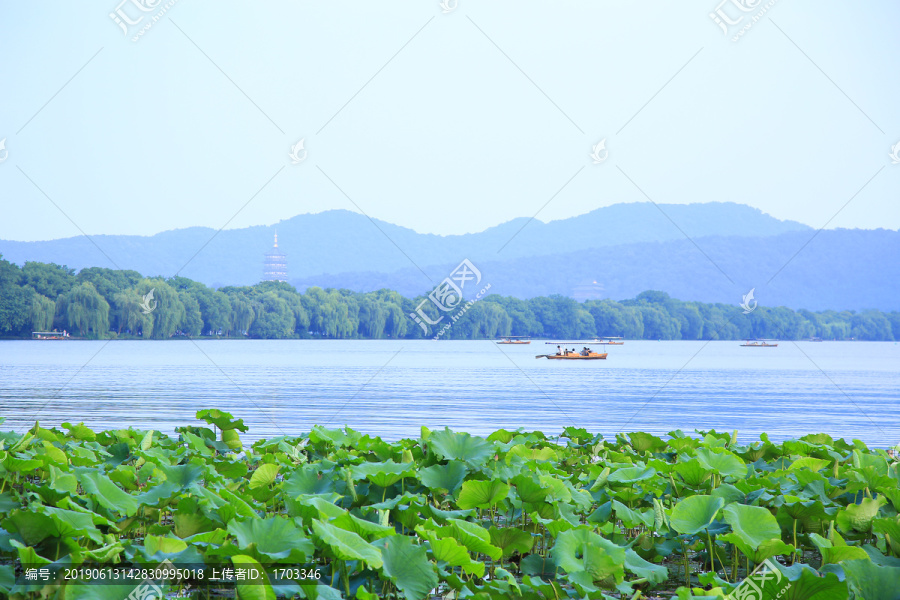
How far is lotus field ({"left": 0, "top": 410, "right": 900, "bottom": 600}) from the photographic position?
2.45 m

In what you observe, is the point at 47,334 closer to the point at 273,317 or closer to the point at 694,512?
the point at 273,317

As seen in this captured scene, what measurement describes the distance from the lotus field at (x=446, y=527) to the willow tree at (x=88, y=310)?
1993 inches

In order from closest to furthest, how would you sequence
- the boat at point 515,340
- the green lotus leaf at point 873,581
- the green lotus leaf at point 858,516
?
the green lotus leaf at point 873,581, the green lotus leaf at point 858,516, the boat at point 515,340

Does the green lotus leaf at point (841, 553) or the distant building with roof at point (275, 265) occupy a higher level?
the distant building with roof at point (275, 265)

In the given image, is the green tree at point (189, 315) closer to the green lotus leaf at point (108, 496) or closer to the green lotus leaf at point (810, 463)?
the green lotus leaf at point (108, 496)

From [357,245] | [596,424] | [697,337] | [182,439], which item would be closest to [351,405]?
[596,424]

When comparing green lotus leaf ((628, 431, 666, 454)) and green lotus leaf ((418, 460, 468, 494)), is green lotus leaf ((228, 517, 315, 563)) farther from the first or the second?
green lotus leaf ((628, 431, 666, 454))

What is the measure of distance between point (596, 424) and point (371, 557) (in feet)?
38.5

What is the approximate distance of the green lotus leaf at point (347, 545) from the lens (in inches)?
90.4

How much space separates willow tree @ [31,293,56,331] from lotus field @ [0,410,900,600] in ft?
190

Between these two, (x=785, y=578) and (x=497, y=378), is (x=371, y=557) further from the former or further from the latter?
(x=497, y=378)

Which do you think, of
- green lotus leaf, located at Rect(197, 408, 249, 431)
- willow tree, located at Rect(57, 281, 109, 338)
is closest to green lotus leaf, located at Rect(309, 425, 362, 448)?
green lotus leaf, located at Rect(197, 408, 249, 431)

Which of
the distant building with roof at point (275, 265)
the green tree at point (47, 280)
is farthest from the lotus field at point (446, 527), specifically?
the distant building with roof at point (275, 265)

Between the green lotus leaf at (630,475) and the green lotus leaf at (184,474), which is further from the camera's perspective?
the green lotus leaf at (630,475)
